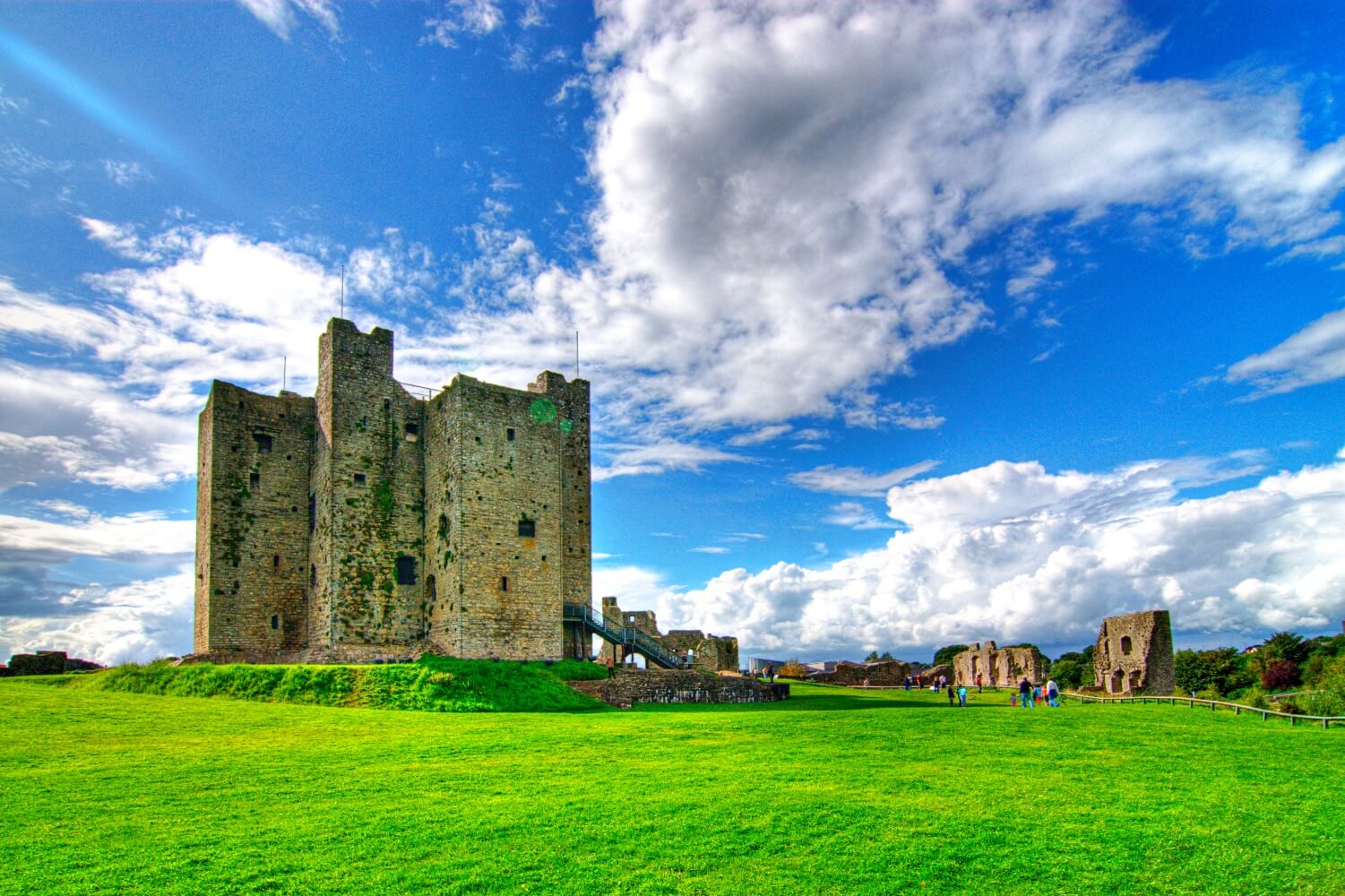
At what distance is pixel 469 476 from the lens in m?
33.0

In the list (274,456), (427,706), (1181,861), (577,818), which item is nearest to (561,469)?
(274,456)

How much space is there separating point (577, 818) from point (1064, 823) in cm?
605

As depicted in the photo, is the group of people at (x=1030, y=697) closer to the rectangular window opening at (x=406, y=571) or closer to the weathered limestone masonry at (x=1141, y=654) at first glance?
the weathered limestone masonry at (x=1141, y=654)

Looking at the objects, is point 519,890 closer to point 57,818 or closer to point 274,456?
point 57,818

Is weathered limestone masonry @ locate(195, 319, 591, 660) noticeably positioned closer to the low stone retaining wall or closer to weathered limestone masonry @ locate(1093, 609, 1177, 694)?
the low stone retaining wall

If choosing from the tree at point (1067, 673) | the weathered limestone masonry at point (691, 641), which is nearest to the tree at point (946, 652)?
the tree at point (1067, 673)

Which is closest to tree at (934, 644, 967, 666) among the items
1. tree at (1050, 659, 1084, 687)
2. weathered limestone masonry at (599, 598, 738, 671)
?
tree at (1050, 659, 1084, 687)

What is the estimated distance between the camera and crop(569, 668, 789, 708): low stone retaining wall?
88.3 feet

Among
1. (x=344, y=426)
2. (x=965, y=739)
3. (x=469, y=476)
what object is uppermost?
(x=344, y=426)

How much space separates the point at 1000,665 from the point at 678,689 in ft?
80.2

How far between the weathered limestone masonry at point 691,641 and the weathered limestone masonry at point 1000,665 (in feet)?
45.3

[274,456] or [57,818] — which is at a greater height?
[274,456]

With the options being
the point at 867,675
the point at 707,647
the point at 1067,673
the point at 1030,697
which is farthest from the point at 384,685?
the point at 1067,673

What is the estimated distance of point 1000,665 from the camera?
148 feet
